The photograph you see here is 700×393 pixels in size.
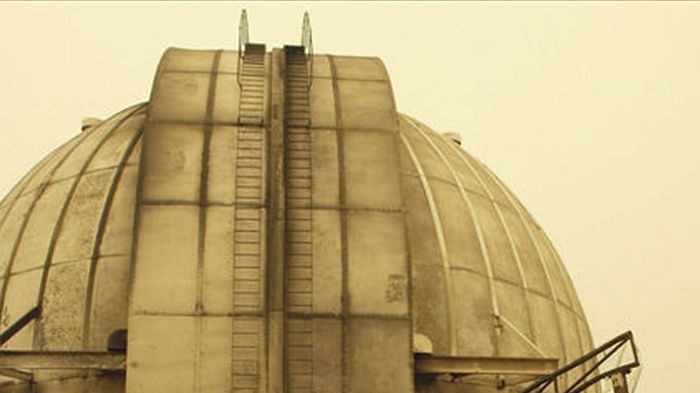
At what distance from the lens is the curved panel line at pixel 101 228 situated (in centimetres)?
2333

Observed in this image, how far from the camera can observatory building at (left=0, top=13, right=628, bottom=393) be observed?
21.4 meters

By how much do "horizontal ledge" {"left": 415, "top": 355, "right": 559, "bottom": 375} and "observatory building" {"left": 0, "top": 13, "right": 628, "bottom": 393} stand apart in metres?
0.03

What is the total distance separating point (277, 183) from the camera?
22750 mm

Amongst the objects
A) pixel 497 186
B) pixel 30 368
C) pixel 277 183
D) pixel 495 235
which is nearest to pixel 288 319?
pixel 277 183

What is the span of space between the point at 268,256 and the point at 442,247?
13.2ft

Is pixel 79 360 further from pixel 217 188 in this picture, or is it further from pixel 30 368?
pixel 217 188

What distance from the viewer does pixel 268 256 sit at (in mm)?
22016

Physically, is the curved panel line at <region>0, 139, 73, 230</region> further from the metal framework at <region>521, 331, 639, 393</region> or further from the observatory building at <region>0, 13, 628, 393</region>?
the metal framework at <region>521, 331, 639, 393</region>

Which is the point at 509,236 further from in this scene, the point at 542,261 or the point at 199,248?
the point at 199,248

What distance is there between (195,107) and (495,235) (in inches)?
238

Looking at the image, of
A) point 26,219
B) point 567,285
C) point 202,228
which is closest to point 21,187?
point 26,219

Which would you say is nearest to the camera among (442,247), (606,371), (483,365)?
(606,371)

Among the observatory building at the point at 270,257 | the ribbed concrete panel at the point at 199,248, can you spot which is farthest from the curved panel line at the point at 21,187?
the ribbed concrete panel at the point at 199,248

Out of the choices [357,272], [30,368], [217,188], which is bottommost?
[30,368]
